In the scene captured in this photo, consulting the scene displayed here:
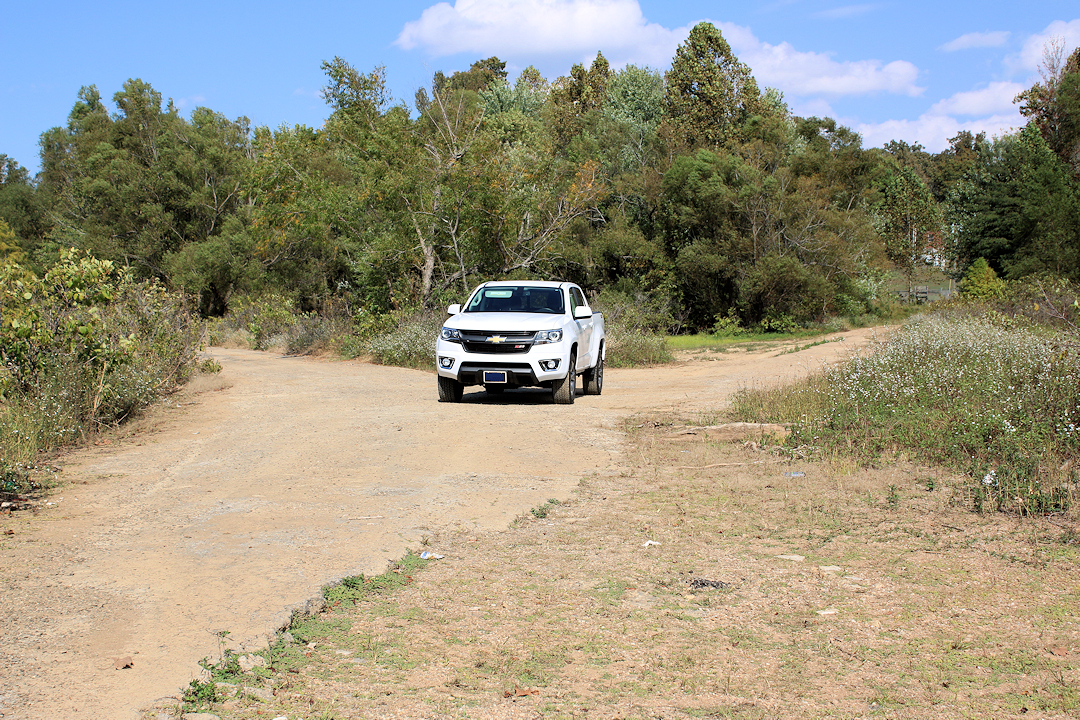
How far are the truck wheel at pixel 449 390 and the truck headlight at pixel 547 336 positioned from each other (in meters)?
1.50

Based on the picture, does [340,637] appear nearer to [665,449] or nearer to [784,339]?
[665,449]

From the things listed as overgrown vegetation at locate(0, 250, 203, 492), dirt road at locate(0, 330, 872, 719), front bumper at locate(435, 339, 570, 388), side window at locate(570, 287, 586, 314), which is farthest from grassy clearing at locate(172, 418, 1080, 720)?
side window at locate(570, 287, 586, 314)

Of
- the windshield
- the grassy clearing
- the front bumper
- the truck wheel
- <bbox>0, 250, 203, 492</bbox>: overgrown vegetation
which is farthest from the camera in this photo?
the windshield

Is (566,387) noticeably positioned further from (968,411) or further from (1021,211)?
(1021,211)

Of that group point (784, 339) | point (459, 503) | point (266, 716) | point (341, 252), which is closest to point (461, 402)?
point (459, 503)

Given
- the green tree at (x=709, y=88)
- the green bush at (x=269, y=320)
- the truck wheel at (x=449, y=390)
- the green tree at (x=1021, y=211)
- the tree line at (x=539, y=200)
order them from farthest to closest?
1. the green tree at (x=709, y=88)
2. the green tree at (x=1021, y=211)
3. the green bush at (x=269, y=320)
4. the tree line at (x=539, y=200)
5. the truck wheel at (x=449, y=390)

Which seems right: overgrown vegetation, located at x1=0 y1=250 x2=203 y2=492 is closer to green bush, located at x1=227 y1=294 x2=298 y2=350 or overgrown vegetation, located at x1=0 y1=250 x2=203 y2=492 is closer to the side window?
the side window

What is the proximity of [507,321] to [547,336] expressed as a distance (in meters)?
0.63

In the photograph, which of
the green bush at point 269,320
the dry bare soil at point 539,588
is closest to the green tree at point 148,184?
the green bush at point 269,320

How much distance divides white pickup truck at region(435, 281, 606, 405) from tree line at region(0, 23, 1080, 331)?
A: 974 cm

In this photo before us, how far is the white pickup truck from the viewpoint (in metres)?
13.2

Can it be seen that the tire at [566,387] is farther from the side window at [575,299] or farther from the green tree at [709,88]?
the green tree at [709,88]

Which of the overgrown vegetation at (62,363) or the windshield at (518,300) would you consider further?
the windshield at (518,300)

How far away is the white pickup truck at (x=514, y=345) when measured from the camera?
13250 millimetres
